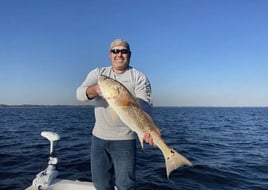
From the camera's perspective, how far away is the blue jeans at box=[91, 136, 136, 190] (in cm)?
448

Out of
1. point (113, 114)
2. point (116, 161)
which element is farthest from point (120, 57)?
point (116, 161)

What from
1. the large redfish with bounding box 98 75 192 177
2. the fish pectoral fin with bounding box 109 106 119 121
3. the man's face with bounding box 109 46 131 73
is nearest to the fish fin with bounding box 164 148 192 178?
the large redfish with bounding box 98 75 192 177

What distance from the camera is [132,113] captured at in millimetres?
3941

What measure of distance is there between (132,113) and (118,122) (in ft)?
1.75

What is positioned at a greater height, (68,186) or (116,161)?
(116,161)

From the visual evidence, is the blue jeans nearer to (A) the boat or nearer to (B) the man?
(B) the man

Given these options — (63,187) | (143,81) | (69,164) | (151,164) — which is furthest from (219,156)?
(143,81)

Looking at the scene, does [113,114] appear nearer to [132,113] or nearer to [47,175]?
[132,113]

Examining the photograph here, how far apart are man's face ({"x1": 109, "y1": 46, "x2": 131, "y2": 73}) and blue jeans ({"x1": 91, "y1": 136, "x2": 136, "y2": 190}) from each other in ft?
3.48

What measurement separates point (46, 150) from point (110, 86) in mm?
12638

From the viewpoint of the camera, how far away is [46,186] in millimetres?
5672

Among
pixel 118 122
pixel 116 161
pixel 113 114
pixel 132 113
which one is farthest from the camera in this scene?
pixel 116 161

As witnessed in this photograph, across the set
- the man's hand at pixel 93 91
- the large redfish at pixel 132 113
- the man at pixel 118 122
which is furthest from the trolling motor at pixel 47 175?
the large redfish at pixel 132 113

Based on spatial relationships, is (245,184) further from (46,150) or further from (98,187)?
(46,150)
